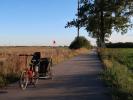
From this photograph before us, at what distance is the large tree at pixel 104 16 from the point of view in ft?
239

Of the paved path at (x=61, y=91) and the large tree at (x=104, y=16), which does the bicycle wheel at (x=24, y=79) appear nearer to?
the paved path at (x=61, y=91)

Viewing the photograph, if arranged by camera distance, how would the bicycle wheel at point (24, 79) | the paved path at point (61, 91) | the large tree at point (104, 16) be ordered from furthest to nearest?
the large tree at point (104, 16), the bicycle wheel at point (24, 79), the paved path at point (61, 91)

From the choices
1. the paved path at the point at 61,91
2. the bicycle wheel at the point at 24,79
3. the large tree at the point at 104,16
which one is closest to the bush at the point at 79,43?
the large tree at the point at 104,16

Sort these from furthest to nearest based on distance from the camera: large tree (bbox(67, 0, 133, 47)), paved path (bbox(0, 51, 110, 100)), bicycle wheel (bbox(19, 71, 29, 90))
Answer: large tree (bbox(67, 0, 133, 47))
bicycle wheel (bbox(19, 71, 29, 90))
paved path (bbox(0, 51, 110, 100))

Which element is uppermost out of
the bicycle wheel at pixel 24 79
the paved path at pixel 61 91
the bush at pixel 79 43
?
the bush at pixel 79 43

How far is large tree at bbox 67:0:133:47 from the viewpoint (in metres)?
72.8

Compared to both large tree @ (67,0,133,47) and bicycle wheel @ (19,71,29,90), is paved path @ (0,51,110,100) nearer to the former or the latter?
bicycle wheel @ (19,71,29,90)

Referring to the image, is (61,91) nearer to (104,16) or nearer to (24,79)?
(24,79)

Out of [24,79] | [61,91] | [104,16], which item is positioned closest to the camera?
[61,91]

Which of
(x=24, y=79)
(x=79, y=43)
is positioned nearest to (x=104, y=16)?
(x=79, y=43)

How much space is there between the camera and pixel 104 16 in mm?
74062

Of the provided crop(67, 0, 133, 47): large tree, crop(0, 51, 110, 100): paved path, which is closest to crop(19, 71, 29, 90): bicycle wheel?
crop(0, 51, 110, 100): paved path

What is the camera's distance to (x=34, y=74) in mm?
17391

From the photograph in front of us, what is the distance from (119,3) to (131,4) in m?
2.92
